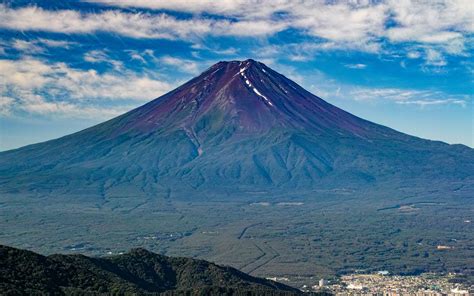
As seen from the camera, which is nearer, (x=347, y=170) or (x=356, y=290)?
(x=356, y=290)

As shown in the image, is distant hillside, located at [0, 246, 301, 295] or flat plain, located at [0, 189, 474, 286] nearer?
distant hillside, located at [0, 246, 301, 295]

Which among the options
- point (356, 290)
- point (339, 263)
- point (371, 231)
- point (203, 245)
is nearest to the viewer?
point (356, 290)

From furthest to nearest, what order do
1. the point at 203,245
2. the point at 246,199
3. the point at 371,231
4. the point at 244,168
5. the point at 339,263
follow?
the point at 244,168 < the point at 246,199 < the point at 371,231 < the point at 203,245 < the point at 339,263

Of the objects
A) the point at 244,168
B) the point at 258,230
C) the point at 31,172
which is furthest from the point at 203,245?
the point at 31,172

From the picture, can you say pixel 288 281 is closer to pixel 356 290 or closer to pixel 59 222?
pixel 356 290

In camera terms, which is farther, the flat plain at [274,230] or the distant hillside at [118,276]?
the flat plain at [274,230]

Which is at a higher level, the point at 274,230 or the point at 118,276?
the point at 274,230

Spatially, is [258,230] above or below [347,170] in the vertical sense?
below

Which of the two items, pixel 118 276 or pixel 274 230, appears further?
pixel 274 230
